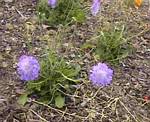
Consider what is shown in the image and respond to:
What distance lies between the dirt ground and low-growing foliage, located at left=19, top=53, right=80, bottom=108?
5 cm

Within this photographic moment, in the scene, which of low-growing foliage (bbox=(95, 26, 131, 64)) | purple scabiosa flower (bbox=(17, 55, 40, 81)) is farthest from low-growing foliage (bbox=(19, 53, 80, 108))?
low-growing foliage (bbox=(95, 26, 131, 64))

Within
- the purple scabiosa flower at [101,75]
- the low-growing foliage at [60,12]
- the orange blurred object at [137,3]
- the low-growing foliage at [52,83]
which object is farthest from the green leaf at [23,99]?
the orange blurred object at [137,3]

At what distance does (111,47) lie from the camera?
243 centimetres

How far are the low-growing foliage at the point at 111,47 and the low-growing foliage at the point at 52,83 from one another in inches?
13.2

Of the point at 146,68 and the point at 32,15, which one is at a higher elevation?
the point at 32,15

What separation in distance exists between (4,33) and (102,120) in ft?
2.63

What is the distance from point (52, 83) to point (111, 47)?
20.2 inches

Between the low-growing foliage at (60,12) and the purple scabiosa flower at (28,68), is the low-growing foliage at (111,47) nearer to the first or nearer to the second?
the low-growing foliage at (60,12)

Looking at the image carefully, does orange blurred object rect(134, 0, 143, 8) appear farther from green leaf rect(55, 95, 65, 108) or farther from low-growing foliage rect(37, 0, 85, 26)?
green leaf rect(55, 95, 65, 108)

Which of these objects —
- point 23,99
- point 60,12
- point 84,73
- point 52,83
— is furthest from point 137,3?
point 23,99

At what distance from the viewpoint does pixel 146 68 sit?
2.43 meters

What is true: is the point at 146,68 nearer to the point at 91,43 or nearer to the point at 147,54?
the point at 147,54

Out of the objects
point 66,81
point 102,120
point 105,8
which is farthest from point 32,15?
point 102,120

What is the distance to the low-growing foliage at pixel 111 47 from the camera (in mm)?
2407
